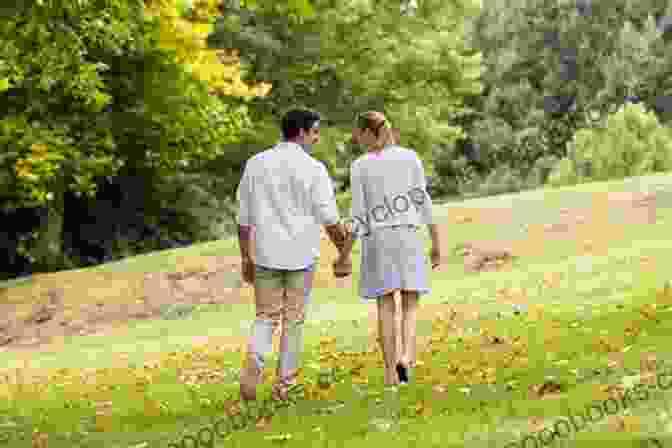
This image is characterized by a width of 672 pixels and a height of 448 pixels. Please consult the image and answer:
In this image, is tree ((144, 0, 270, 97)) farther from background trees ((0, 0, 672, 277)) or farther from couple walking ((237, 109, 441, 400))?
couple walking ((237, 109, 441, 400))

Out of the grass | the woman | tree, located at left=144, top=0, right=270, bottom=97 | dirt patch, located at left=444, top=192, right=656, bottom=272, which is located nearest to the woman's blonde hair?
the woman

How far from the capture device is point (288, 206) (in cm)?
1094

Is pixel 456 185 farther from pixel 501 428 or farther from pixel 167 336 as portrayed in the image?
pixel 501 428

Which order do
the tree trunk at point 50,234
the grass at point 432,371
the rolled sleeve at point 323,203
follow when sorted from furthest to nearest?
the tree trunk at point 50,234
the rolled sleeve at point 323,203
the grass at point 432,371

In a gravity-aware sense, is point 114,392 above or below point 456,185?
A: below

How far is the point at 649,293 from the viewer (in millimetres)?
16984

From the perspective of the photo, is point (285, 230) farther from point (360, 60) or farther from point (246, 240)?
point (360, 60)

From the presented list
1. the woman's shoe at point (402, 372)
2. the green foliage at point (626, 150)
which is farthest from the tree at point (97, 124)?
the green foliage at point (626, 150)

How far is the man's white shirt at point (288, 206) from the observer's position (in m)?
10.9

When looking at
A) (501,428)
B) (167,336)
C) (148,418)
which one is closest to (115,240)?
(167,336)

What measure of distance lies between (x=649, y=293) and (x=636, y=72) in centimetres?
5312

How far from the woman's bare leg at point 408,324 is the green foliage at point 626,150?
108ft

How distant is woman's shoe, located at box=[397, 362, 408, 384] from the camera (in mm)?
11344

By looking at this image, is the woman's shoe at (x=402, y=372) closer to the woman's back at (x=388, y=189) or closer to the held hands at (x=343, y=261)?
the held hands at (x=343, y=261)
